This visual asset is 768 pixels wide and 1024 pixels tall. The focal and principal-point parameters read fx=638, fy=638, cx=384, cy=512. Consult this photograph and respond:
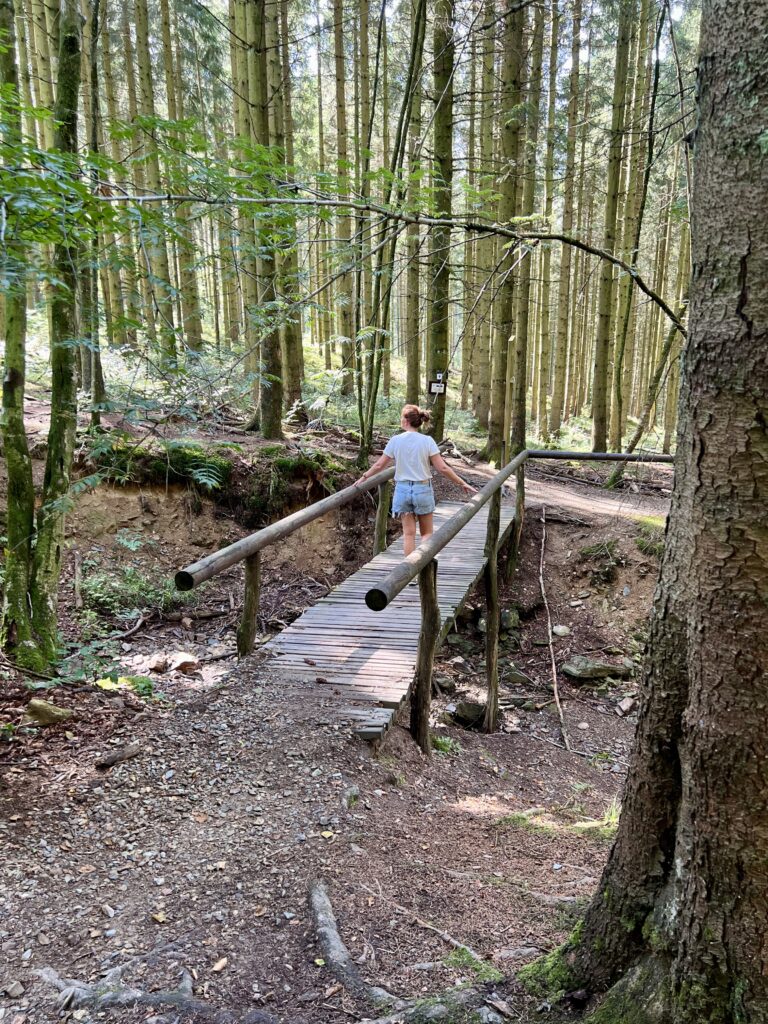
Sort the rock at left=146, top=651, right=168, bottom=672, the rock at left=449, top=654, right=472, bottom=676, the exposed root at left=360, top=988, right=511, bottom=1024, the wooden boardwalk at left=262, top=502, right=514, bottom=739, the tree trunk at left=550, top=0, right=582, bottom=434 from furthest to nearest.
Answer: the tree trunk at left=550, top=0, right=582, bottom=434 < the rock at left=449, top=654, right=472, bottom=676 < the rock at left=146, top=651, right=168, bottom=672 < the wooden boardwalk at left=262, top=502, right=514, bottom=739 < the exposed root at left=360, top=988, right=511, bottom=1024

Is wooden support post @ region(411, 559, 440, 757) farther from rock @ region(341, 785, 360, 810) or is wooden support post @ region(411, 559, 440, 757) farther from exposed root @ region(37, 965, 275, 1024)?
exposed root @ region(37, 965, 275, 1024)

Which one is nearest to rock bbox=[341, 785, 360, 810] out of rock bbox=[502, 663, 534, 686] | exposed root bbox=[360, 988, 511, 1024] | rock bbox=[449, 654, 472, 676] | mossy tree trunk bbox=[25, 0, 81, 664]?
exposed root bbox=[360, 988, 511, 1024]

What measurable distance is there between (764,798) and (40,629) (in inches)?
184

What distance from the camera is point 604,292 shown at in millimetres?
12500

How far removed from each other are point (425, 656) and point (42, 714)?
2576 millimetres

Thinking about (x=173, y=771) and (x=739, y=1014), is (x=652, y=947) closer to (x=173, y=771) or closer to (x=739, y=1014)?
(x=739, y=1014)

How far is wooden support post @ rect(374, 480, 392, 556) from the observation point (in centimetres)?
766

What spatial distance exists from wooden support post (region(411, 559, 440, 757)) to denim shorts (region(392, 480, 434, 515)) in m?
1.66

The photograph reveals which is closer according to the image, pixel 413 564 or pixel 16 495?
pixel 413 564

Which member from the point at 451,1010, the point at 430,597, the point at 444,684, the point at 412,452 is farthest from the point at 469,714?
the point at 451,1010

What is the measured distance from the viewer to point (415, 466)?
6.05 m

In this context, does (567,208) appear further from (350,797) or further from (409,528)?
(350,797)

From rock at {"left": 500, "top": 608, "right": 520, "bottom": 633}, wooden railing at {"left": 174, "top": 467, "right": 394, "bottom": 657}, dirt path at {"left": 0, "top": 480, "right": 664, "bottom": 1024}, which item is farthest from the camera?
rock at {"left": 500, "top": 608, "right": 520, "bottom": 633}

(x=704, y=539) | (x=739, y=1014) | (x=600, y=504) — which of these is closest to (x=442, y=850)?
(x=739, y=1014)
